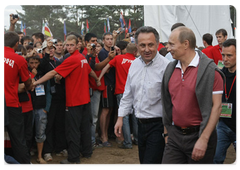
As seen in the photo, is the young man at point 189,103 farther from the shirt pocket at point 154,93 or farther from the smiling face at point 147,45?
the smiling face at point 147,45

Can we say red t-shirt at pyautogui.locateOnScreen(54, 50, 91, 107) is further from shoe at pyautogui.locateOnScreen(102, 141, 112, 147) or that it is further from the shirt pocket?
the shirt pocket

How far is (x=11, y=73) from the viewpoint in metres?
4.53

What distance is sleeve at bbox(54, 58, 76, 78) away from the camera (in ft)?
17.5

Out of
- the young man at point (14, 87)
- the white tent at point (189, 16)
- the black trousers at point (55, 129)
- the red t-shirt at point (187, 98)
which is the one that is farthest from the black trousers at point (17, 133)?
the white tent at point (189, 16)

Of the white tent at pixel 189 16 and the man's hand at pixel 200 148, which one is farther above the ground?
the white tent at pixel 189 16

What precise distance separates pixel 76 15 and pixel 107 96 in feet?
112

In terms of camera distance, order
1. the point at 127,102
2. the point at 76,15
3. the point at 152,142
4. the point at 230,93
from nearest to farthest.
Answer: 1. the point at 152,142
2. the point at 127,102
3. the point at 230,93
4. the point at 76,15

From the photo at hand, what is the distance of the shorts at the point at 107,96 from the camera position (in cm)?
677

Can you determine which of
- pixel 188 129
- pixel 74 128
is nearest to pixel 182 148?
pixel 188 129

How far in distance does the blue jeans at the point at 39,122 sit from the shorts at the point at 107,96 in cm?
165

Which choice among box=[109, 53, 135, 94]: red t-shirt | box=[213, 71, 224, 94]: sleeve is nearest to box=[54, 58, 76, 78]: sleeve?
box=[109, 53, 135, 94]: red t-shirt

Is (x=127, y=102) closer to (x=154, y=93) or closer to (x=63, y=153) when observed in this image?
(x=154, y=93)

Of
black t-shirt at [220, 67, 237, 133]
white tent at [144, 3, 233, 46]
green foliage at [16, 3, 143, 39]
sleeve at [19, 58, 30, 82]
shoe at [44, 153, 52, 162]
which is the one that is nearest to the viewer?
black t-shirt at [220, 67, 237, 133]

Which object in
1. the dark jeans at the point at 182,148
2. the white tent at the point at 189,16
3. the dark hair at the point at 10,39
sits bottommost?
the dark jeans at the point at 182,148
